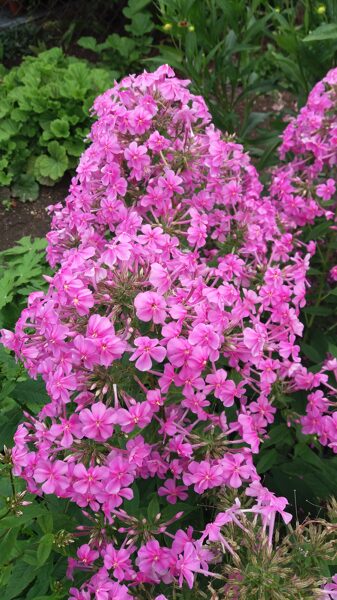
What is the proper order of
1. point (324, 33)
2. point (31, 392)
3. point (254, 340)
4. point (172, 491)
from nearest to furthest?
point (254, 340)
point (172, 491)
point (31, 392)
point (324, 33)

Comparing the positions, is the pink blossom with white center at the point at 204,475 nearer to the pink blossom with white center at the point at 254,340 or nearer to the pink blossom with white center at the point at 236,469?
the pink blossom with white center at the point at 236,469

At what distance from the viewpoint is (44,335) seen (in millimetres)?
1562

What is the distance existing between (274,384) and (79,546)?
716 mm

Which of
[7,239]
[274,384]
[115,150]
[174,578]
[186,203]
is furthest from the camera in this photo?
[7,239]

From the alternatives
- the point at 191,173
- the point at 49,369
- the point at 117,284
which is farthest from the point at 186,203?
the point at 49,369

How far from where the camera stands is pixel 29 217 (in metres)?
4.31

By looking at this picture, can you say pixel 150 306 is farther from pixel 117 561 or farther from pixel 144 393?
pixel 117 561

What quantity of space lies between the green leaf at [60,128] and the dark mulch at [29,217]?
1.06 ft

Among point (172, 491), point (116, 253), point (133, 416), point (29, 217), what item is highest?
point (116, 253)

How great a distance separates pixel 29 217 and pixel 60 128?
2.23 feet

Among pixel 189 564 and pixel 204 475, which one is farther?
pixel 204 475

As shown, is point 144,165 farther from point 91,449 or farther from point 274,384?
point 91,449

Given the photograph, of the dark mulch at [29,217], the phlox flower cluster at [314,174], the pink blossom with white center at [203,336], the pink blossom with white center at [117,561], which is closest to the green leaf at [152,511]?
the pink blossom with white center at [117,561]

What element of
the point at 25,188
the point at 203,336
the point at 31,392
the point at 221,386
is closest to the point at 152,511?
the point at 221,386
